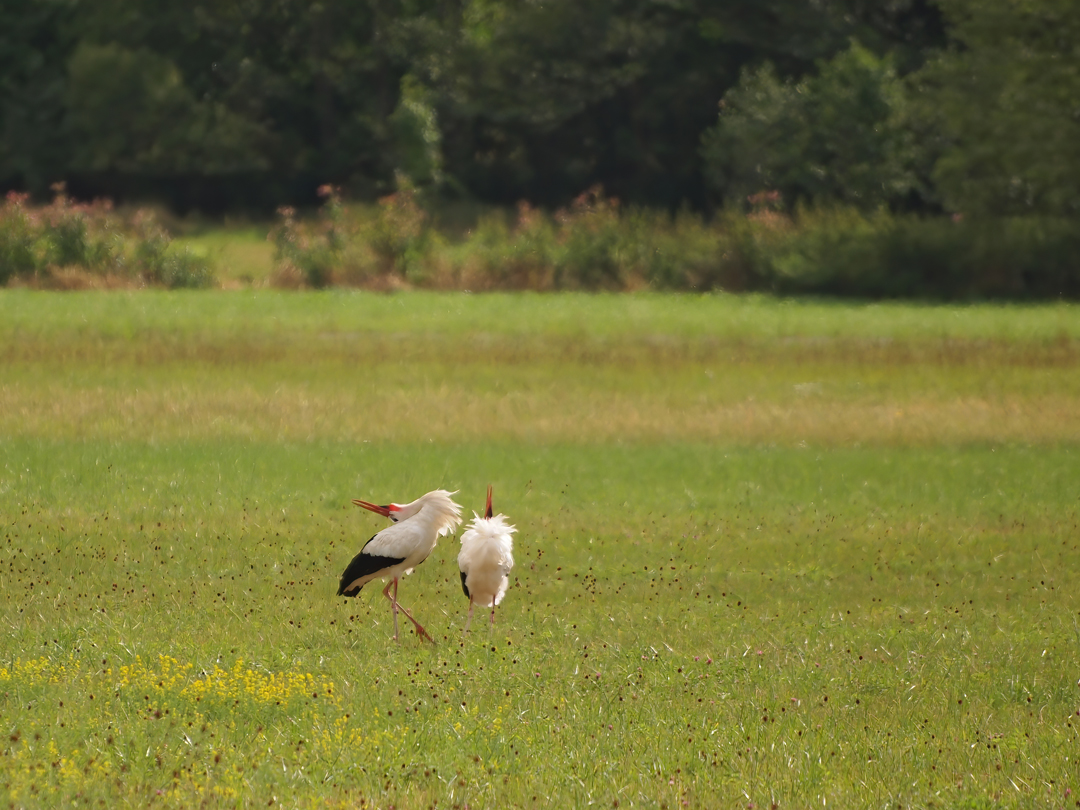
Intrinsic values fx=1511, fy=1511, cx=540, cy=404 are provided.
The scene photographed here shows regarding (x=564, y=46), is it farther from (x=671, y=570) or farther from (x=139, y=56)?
(x=671, y=570)

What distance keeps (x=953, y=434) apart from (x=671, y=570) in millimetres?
7429

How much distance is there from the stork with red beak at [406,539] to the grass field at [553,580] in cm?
41

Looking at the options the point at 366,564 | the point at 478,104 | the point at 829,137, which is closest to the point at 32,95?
the point at 478,104

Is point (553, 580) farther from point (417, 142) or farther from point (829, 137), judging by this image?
point (417, 142)

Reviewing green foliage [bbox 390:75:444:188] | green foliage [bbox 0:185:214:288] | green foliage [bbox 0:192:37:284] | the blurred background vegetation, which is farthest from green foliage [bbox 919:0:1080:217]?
green foliage [bbox 0:192:37:284]

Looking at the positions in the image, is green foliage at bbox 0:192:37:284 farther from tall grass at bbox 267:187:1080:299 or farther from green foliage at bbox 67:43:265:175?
green foliage at bbox 67:43:265:175

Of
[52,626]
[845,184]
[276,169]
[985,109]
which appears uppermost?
[52,626]

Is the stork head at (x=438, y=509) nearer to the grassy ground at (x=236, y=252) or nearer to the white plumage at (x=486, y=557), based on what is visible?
the white plumage at (x=486, y=557)

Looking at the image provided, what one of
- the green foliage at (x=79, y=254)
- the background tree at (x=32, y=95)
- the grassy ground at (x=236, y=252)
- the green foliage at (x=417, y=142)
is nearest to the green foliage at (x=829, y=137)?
the green foliage at (x=417, y=142)

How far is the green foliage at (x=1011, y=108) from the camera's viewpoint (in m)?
33.6

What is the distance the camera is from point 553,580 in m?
10.4

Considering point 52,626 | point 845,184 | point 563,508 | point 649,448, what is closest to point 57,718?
point 52,626

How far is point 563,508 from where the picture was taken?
12.8 m

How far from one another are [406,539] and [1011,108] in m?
30.0
